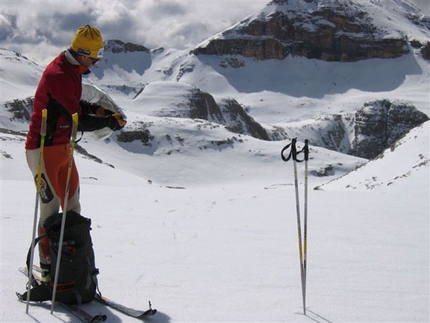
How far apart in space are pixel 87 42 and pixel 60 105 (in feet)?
2.13

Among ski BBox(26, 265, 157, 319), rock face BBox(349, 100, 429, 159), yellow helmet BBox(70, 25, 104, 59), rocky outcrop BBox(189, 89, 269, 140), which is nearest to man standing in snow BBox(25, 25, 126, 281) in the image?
yellow helmet BBox(70, 25, 104, 59)

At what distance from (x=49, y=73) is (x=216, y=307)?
263 centimetres

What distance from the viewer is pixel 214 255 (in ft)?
22.4

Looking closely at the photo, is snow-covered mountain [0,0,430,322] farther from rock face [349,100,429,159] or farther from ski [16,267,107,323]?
rock face [349,100,429,159]

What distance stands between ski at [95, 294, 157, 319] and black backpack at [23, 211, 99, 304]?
0.33ft

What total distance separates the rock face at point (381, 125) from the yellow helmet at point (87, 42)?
377ft

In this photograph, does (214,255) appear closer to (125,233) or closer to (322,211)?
(125,233)

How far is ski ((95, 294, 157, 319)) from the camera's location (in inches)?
171

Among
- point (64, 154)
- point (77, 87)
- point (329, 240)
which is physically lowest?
point (329, 240)

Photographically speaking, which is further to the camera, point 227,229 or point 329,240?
point 227,229

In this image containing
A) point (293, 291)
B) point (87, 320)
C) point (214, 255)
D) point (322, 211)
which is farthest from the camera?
point (322, 211)

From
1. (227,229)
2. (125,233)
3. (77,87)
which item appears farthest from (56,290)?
(227,229)

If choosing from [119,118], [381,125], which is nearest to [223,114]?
[381,125]

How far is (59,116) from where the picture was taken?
15.4 ft
